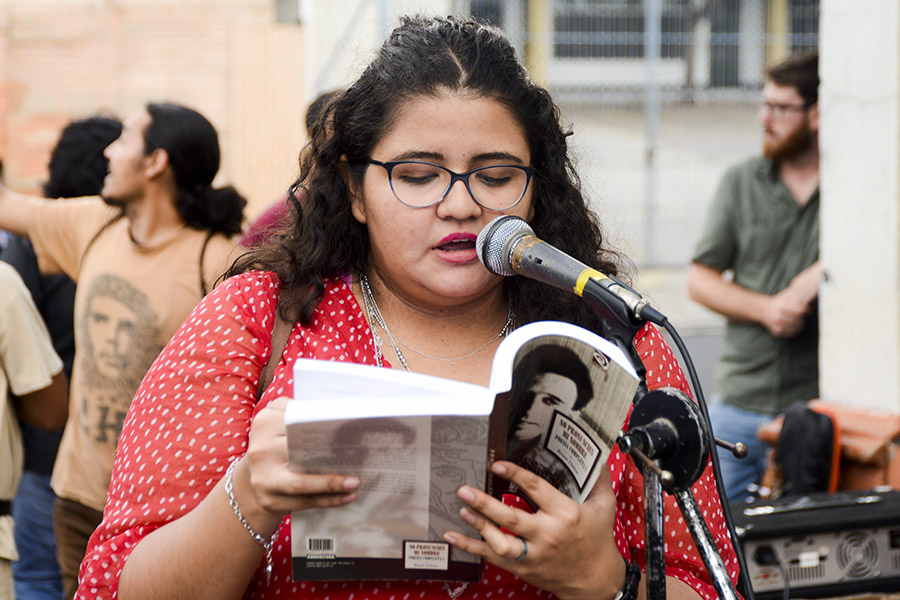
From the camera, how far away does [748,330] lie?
13.3ft

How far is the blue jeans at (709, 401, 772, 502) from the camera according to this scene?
3836mm

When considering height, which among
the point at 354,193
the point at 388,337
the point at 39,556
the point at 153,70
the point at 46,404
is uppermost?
the point at 153,70

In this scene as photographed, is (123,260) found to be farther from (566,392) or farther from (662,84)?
(662,84)

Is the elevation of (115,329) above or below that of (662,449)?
below

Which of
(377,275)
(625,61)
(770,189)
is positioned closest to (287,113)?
(625,61)

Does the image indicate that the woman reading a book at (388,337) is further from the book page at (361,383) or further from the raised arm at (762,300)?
the raised arm at (762,300)

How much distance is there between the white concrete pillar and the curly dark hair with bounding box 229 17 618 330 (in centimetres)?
186

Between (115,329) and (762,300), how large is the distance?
2.51 m

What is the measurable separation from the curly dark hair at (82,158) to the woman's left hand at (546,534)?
3.49 meters

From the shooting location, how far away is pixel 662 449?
4.54ft

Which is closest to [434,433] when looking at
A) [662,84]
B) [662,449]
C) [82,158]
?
[662,449]

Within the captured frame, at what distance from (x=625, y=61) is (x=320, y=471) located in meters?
8.53

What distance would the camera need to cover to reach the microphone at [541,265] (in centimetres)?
142

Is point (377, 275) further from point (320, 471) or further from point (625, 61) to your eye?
point (625, 61)
